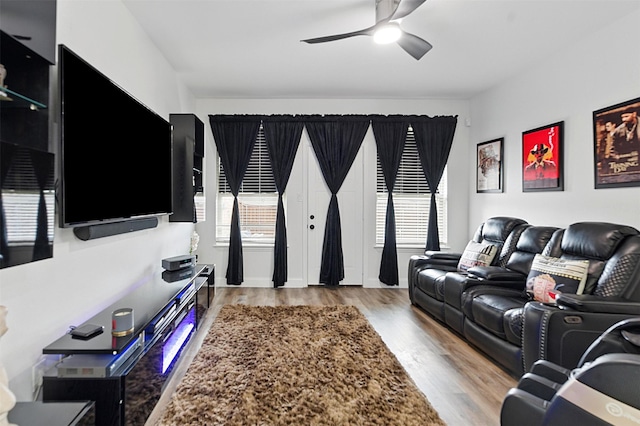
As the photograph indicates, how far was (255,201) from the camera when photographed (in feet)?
17.0

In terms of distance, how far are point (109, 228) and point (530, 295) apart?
3.18 metres

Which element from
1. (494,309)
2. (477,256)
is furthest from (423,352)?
(477,256)

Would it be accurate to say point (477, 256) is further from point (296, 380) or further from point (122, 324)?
point (122, 324)

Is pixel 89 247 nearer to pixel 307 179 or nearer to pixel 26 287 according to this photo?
pixel 26 287

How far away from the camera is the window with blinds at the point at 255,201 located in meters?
5.16

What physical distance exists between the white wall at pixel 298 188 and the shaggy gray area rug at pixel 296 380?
5.52 feet

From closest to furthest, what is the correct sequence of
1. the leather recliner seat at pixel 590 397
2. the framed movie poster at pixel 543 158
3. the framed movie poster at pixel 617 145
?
the leather recliner seat at pixel 590 397 → the framed movie poster at pixel 617 145 → the framed movie poster at pixel 543 158

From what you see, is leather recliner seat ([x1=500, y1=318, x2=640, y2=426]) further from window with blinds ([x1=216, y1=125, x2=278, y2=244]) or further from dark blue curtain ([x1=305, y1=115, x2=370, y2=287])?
window with blinds ([x1=216, y1=125, x2=278, y2=244])

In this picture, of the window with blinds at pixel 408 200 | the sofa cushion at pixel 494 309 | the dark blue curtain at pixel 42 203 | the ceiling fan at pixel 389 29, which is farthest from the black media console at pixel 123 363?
the window with blinds at pixel 408 200

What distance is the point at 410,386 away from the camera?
2.33 meters

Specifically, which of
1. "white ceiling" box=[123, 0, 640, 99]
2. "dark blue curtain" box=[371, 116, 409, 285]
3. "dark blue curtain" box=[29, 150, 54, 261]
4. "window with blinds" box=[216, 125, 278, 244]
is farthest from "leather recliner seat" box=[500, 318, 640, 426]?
"window with blinds" box=[216, 125, 278, 244]

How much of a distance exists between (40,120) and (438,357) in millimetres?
3036

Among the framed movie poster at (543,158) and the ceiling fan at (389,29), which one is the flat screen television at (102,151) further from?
the framed movie poster at (543,158)

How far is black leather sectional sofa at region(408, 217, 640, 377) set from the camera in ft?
6.91
